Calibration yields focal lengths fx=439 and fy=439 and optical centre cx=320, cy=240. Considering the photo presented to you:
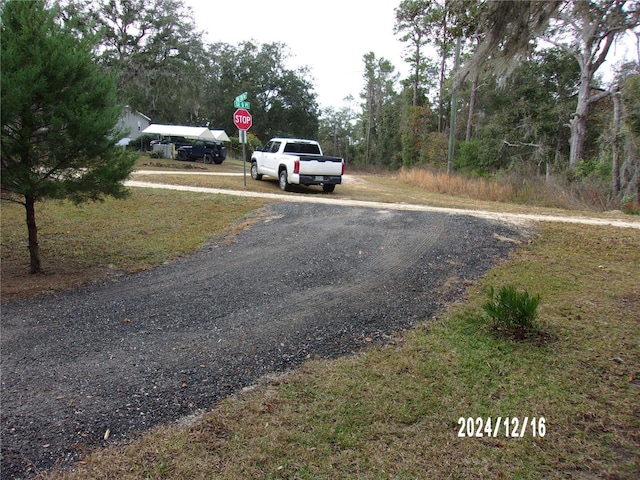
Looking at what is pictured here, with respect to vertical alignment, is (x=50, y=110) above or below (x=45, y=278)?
above

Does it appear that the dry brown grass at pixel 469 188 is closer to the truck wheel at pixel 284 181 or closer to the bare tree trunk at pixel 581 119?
the truck wheel at pixel 284 181

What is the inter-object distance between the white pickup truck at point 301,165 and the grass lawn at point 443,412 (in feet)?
34.4

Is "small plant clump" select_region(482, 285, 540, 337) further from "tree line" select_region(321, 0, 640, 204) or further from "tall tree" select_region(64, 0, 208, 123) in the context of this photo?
"tall tree" select_region(64, 0, 208, 123)

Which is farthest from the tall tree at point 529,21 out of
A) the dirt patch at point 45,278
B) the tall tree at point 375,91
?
the tall tree at point 375,91

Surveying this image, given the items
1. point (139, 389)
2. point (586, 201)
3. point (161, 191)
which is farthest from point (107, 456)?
point (586, 201)

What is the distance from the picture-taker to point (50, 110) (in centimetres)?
566

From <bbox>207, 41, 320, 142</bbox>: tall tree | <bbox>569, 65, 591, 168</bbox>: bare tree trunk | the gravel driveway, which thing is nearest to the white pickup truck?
the gravel driveway

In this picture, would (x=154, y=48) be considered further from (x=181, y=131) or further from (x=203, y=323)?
(x=203, y=323)

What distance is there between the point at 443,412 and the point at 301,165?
1263 centimetres

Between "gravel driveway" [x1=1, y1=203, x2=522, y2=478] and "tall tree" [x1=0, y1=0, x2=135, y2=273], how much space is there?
156 cm

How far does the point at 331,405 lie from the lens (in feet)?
10.4

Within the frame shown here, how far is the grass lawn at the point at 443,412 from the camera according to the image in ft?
8.41

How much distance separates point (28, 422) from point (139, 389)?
0.72 metres

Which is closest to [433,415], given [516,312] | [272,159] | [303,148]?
[516,312]
